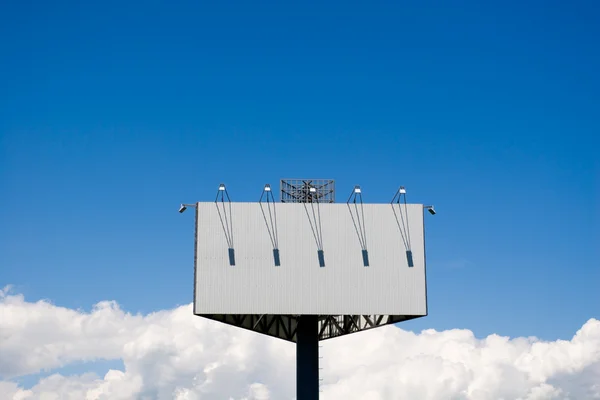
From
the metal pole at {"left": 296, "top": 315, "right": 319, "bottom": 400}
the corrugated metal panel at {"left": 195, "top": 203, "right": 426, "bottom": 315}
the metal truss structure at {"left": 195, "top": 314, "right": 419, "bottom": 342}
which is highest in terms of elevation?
the corrugated metal panel at {"left": 195, "top": 203, "right": 426, "bottom": 315}

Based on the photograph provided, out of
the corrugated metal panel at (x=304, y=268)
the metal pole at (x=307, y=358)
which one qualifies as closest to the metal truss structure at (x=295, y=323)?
the metal pole at (x=307, y=358)

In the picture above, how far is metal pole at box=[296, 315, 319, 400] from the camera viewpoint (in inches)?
2650

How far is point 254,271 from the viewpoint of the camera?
66.9 meters

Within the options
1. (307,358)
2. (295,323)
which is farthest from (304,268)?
(295,323)

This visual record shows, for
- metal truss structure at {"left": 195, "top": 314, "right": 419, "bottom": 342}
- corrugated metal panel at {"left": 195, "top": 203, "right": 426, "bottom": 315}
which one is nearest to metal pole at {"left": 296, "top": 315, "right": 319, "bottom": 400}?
metal truss structure at {"left": 195, "top": 314, "right": 419, "bottom": 342}

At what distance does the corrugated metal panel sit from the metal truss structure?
8.28ft

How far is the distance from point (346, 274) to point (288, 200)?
6.92 meters

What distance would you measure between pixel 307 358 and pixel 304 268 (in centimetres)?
595

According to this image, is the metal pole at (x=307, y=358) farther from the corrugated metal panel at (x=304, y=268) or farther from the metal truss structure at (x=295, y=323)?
the corrugated metal panel at (x=304, y=268)

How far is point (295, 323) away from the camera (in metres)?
73.6

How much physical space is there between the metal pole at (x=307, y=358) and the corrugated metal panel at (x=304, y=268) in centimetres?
200

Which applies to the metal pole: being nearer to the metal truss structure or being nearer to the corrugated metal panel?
the metal truss structure

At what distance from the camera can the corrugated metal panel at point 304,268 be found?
66.8 m

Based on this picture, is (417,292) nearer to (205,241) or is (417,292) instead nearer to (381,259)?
(381,259)
